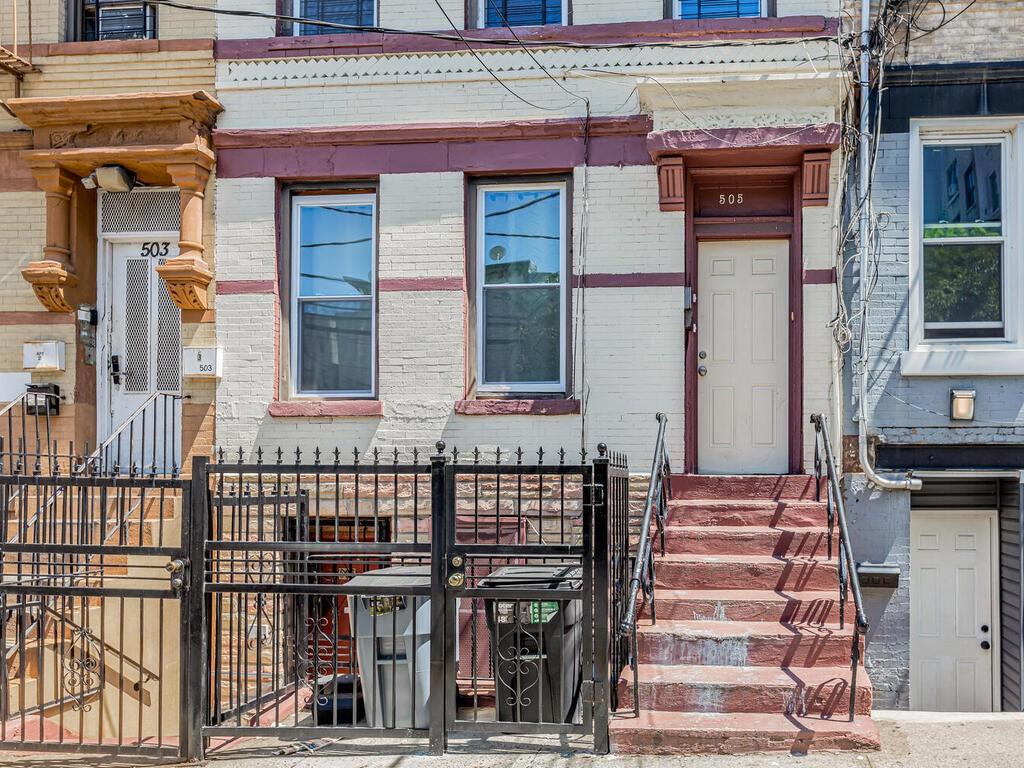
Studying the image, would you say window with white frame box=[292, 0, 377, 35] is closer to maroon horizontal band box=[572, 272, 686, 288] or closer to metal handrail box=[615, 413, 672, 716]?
maroon horizontal band box=[572, 272, 686, 288]

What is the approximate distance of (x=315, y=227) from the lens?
9.62m

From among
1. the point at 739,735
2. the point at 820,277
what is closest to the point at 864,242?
the point at 820,277

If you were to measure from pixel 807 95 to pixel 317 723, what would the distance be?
20.0 ft

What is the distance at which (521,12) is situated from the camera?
9367 millimetres

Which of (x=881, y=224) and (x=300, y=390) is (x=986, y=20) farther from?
(x=300, y=390)

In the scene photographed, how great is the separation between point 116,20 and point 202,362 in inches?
136

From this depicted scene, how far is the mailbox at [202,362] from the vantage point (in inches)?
366

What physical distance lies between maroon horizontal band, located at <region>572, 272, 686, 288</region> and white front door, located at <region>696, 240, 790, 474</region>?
0.34 metres

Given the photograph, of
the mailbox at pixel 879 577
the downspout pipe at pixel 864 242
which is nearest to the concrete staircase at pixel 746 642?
the downspout pipe at pixel 864 242

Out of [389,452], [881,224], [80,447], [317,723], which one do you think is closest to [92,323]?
[80,447]

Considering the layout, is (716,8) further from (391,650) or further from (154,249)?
(391,650)

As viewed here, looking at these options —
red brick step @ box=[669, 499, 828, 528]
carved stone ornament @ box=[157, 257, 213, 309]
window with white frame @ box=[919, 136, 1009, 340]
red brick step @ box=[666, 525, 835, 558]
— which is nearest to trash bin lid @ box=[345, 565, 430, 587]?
red brick step @ box=[666, 525, 835, 558]

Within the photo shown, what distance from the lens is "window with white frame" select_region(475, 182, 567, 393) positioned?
930 centimetres

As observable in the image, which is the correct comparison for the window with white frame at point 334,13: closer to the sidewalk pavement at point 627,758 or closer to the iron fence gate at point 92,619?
the iron fence gate at point 92,619
